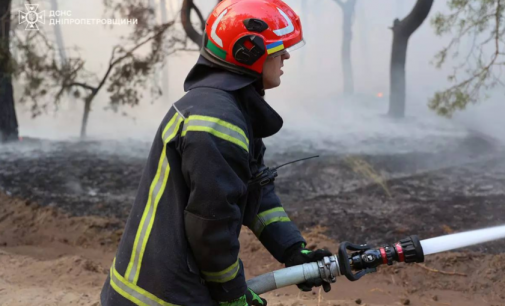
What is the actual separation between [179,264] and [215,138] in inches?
21.6

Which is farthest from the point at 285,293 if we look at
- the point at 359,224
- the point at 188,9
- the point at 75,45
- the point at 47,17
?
the point at 47,17

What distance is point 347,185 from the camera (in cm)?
589

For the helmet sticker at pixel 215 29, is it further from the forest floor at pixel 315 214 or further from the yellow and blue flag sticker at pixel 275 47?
the forest floor at pixel 315 214

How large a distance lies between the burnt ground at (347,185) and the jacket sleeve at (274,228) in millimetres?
2795

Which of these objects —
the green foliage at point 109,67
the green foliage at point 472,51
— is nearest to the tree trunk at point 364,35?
the green foliage at point 472,51

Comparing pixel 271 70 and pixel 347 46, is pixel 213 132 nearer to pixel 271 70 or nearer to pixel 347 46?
pixel 271 70

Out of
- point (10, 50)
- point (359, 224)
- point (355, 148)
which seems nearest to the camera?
point (359, 224)

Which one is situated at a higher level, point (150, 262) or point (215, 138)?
point (215, 138)

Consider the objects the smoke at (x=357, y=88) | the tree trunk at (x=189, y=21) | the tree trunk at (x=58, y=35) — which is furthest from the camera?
the tree trunk at (x=58, y=35)

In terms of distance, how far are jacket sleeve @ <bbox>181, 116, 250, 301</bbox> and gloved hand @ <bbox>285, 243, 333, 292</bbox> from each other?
660 mm

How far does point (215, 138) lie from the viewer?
6.08 ft

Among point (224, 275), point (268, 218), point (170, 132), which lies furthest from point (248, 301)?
point (170, 132)

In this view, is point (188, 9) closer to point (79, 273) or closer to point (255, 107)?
point (79, 273)

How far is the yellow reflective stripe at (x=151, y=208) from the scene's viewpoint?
198 centimetres
